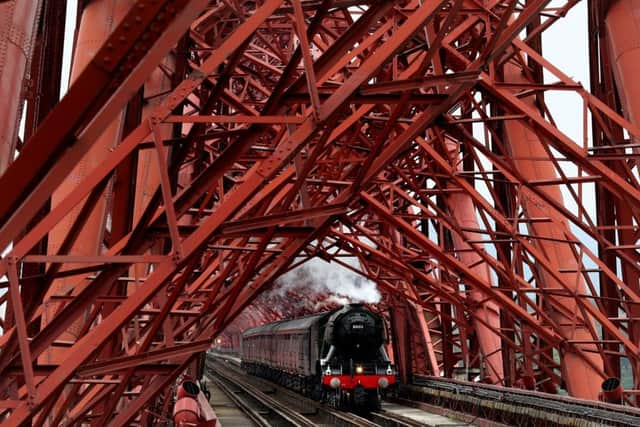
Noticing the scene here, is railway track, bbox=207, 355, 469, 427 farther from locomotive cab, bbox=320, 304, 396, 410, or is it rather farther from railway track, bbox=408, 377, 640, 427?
railway track, bbox=408, 377, 640, 427

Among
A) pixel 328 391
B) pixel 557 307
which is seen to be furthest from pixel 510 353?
pixel 328 391

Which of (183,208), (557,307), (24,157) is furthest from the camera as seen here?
(557,307)

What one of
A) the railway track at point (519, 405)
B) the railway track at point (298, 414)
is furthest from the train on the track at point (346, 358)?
the railway track at point (519, 405)

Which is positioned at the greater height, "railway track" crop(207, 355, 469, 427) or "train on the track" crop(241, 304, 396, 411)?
"train on the track" crop(241, 304, 396, 411)

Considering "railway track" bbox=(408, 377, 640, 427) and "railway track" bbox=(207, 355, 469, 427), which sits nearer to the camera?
"railway track" bbox=(408, 377, 640, 427)

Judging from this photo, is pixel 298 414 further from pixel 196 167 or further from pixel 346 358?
pixel 196 167

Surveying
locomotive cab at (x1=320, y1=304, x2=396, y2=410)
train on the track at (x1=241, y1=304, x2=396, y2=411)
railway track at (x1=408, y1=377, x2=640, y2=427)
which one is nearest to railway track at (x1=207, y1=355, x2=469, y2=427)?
train on the track at (x1=241, y1=304, x2=396, y2=411)

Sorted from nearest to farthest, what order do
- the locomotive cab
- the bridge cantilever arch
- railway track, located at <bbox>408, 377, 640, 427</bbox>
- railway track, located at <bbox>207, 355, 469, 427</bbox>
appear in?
the bridge cantilever arch, railway track, located at <bbox>408, 377, 640, 427</bbox>, railway track, located at <bbox>207, 355, 469, 427</bbox>, the locomotive cab

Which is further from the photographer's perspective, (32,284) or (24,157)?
(32,284)

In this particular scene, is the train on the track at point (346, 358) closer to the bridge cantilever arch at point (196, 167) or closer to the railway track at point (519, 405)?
the railway track at point (519, 405)

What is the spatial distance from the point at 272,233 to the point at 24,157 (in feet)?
13.1

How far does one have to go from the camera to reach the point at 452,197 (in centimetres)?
2028

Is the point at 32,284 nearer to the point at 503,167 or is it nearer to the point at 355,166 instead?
the point at 503,167

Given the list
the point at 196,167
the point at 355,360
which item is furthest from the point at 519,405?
the point at 196,167
